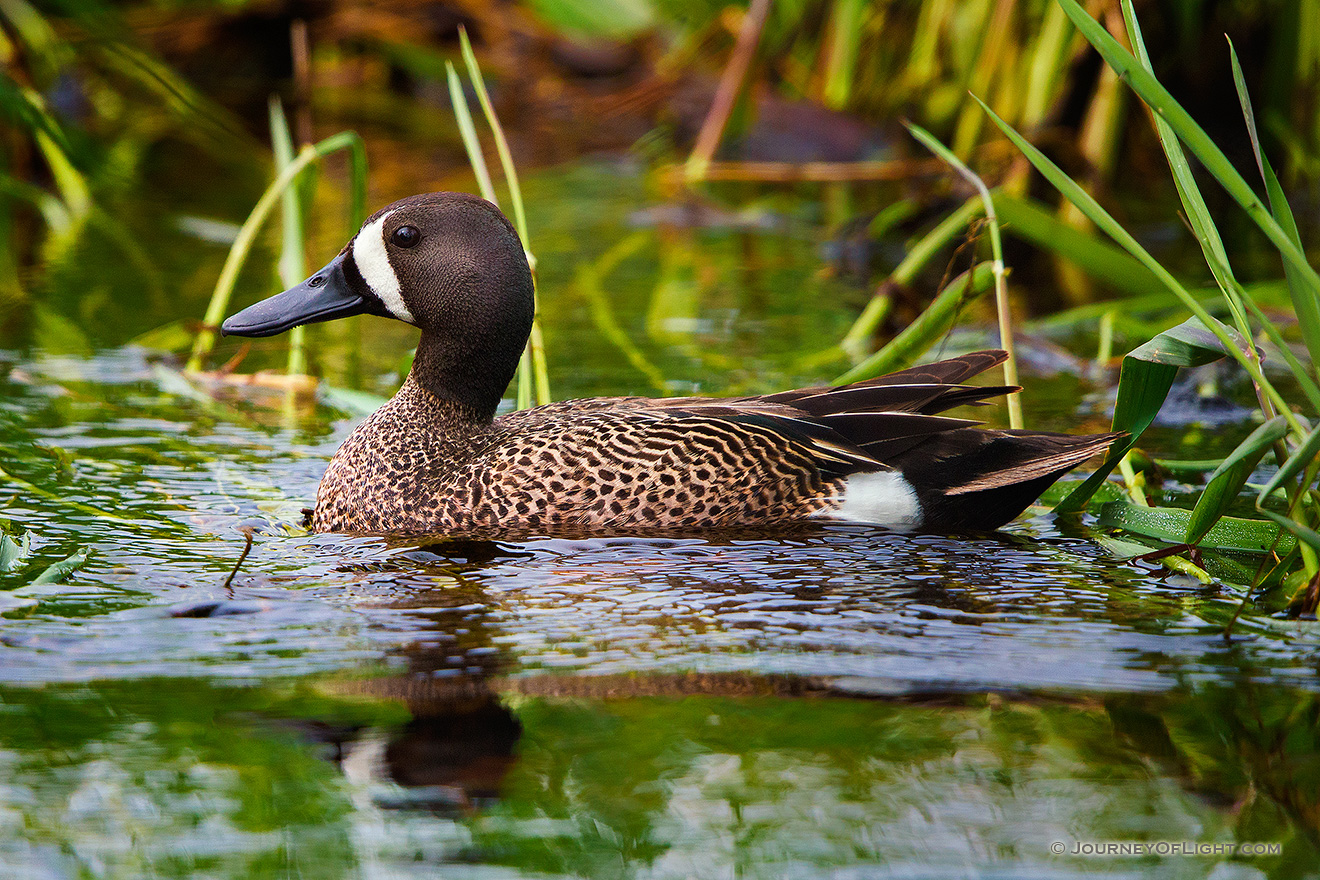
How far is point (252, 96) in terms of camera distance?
1573 centimetres

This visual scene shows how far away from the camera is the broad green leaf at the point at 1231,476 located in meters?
3.38

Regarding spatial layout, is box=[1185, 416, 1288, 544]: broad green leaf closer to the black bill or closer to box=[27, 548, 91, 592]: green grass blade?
the black bill

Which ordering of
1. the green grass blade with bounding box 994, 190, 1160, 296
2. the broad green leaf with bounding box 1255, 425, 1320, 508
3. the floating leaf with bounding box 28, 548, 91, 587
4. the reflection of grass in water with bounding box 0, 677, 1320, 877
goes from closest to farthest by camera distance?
the reflection of grass in water with bounding box 0, 677, 1320, 877
the broad green leaf with bounding box 1255, 425, 1320, 508
the floating leaf with bounding box 28, 548, 91, 587
the green grass blade with bounding box 994, 190, 1160, 296

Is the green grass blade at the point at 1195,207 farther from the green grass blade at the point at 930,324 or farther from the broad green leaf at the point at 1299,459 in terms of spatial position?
the green grass blade at the point at 930,324

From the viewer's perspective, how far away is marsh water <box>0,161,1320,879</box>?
8.96 ft

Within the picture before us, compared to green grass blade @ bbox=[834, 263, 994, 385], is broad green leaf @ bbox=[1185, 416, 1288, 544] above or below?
below

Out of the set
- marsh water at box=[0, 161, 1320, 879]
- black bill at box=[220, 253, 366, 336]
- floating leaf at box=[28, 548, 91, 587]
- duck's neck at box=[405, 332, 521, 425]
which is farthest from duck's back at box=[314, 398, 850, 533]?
floating leaf at box=[28, 548, 91, 587]

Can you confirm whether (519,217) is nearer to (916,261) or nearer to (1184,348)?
(916,261)

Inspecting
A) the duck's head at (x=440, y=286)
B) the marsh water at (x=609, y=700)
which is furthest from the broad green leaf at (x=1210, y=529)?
the duck's head at (x=440, y=286)

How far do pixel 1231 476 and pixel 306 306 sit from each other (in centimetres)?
276

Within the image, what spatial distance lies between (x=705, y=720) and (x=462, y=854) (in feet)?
2.37

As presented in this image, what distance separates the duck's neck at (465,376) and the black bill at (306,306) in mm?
261

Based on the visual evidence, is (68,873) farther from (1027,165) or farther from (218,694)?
(1027,165)

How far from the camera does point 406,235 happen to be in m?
4.84
